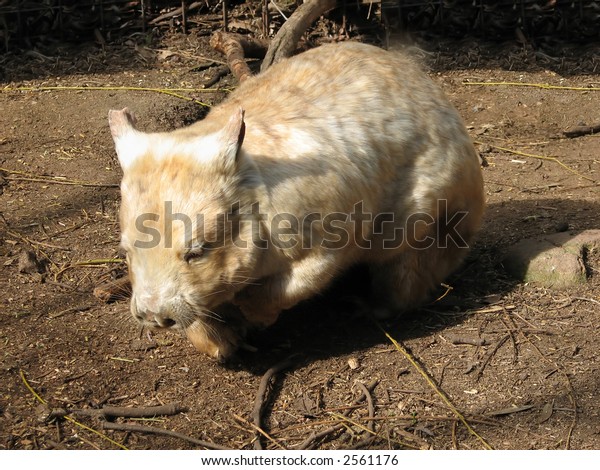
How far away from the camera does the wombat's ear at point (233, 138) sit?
14.1 feet

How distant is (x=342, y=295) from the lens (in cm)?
601

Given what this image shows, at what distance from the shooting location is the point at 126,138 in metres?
4.59

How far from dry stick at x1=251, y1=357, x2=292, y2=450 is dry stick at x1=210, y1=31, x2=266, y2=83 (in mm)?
3643

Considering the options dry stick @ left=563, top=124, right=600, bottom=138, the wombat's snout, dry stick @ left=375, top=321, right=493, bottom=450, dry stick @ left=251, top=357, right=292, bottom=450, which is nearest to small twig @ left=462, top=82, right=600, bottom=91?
dry stick @ left=563, top=124, right=600, bottom=138

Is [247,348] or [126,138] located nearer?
[126,138]

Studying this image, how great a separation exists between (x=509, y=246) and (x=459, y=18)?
16.5ft

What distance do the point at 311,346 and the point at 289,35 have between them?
3892 millimetres

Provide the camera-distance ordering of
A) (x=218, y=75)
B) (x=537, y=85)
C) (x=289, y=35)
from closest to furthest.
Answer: (x=289, y=35)
(x=218, y=75)
(x=537, y=85)

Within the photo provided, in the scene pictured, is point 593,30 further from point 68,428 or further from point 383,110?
point 68,428

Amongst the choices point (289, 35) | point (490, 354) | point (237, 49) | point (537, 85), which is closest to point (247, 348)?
point (490, 354)

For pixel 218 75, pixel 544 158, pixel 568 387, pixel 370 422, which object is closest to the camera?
pixel 370 422

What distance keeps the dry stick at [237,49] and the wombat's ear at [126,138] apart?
11.2ft

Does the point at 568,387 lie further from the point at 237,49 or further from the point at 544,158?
the point at 237,49

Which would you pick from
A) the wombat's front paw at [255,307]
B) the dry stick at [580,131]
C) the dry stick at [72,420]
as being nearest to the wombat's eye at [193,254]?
the wombat's front paw at [255,307]
